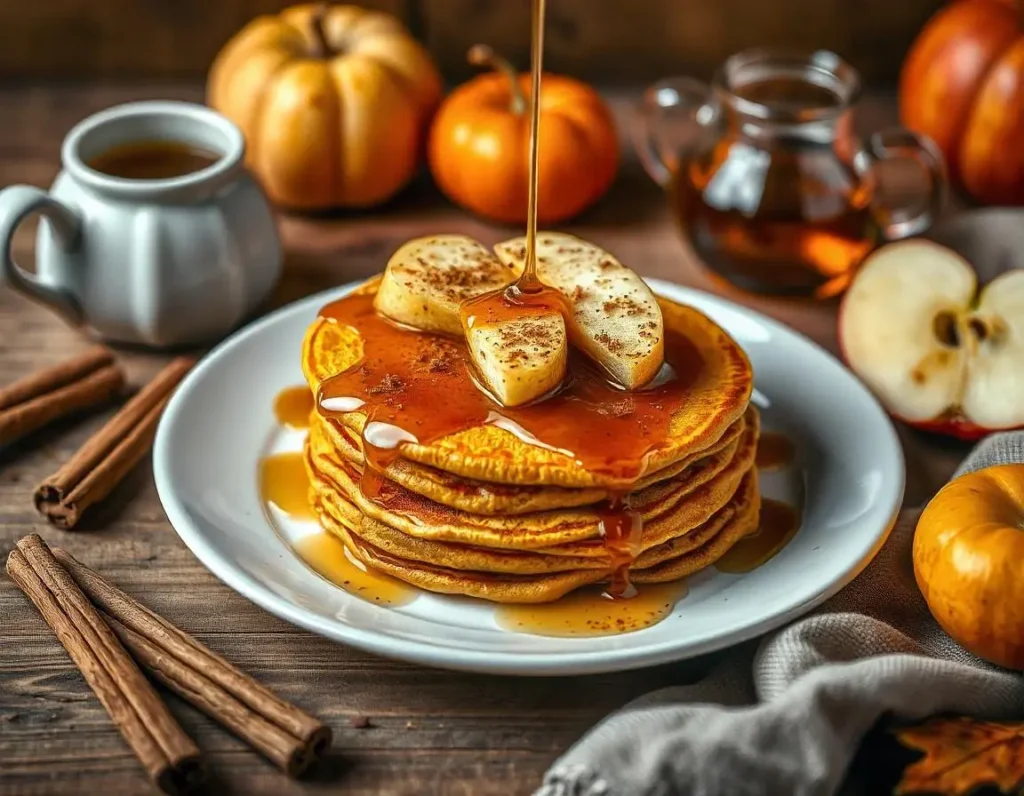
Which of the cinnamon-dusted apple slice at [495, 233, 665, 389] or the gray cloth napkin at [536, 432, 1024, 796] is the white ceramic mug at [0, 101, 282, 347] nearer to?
the cinnamon-dusted apple slice at [495, 233, 665, 389]

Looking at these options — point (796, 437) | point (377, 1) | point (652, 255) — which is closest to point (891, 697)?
point (796, 437)

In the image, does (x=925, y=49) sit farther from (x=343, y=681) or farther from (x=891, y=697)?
(x=343, y=681)

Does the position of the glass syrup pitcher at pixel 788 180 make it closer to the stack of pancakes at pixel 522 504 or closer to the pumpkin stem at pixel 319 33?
the stack of pancakes at pixel 522 504

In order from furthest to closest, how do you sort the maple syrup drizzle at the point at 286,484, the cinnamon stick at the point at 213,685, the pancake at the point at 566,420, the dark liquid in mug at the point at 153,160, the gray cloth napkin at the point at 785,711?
1. the dark liquid in mug at the point at 153,160
2. the maple syrup drizzle at the point at 286,484
3. the pancake at the point at 566,420
4. the cinnamon stick at the point at 213,685
5. the gray cloth napkin at the point at 785,711

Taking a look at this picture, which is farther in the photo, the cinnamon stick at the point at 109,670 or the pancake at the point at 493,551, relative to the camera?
the pancake at the point at 493,551

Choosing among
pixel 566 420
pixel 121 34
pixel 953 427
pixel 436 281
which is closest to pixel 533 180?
pixel 436 281

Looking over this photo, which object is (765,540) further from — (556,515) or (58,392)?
(58,392)

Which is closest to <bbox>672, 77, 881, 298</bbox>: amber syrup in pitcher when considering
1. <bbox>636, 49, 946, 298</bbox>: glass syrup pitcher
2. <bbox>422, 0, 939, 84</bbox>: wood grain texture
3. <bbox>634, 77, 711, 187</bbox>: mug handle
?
<bbox>636, 49, 946, 298</bbox>: glass syrup pitcher

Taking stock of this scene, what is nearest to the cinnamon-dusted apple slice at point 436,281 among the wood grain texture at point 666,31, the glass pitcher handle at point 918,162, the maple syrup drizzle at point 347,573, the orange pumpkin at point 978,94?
the maple syrup drizzle at point 347,573

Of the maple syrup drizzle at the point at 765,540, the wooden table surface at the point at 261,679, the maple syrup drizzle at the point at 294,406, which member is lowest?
the wooden table surface at the point at 261,679

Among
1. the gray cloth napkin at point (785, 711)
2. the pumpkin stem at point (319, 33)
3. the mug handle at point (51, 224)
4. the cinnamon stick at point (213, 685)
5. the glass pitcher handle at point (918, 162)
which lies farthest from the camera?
the pumpkin stem at point (319, 33)
